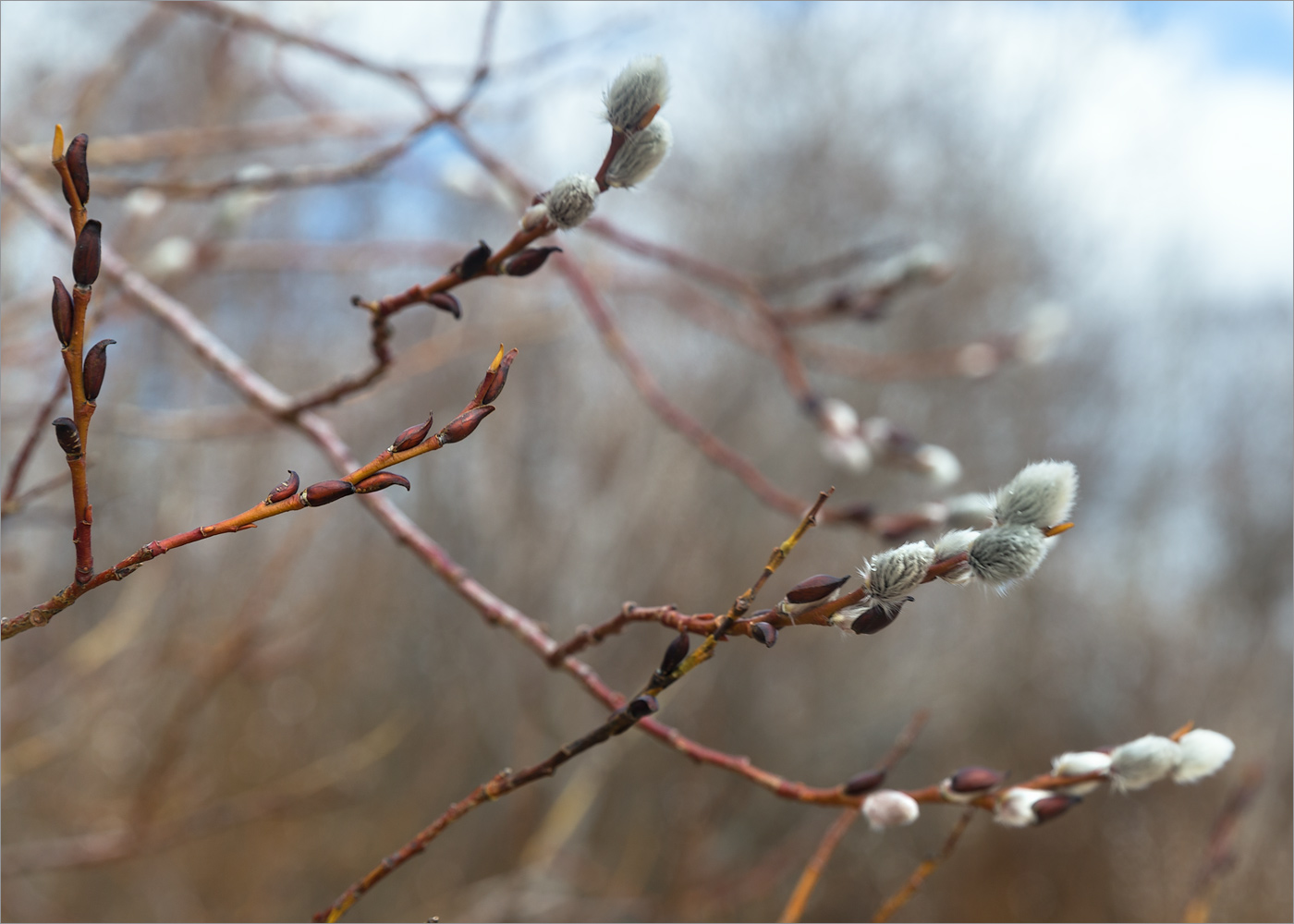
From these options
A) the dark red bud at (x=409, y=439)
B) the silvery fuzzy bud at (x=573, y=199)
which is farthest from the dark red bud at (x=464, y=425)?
the silvery fuzzy bud at (x=573, y=199)

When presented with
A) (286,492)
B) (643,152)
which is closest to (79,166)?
(286,492)

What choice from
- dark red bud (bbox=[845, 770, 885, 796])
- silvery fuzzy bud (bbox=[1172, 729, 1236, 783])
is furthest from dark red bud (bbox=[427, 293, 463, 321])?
silvery fuzzy bud (bbox=[1172, 729, 1236, 783])

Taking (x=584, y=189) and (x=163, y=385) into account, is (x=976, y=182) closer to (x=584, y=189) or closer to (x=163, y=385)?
(x=163, y=385)

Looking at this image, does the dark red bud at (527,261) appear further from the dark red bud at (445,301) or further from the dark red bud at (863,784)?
the dark red bud at (863,784)

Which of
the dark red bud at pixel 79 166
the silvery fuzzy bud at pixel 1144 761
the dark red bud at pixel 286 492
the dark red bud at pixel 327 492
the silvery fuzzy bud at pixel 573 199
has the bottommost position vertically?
the silvery fuzzy bud at pixel 1144 761

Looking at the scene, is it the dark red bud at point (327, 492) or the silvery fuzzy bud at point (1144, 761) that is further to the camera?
the silvery fuzzy bud at point (1144, 761)

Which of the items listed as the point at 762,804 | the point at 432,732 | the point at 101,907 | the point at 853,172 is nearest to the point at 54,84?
the point at 101,907
